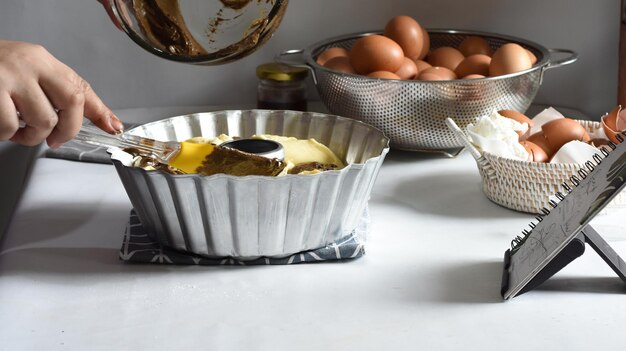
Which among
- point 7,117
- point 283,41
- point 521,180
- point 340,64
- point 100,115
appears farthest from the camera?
point 283,41

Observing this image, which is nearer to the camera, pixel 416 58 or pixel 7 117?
pixel 7 117

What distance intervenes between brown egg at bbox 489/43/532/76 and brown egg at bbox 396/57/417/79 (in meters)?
0.11

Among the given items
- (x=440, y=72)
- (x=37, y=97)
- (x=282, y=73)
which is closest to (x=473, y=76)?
(x=440, y=72)

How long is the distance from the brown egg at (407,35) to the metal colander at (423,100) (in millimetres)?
132

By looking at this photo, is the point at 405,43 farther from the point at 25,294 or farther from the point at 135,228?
the point at 25,294

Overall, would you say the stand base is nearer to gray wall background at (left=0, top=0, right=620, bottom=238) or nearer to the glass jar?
the glass jar

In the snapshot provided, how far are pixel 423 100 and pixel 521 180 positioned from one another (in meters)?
0.21

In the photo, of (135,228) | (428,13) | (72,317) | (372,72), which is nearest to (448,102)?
(372,72)

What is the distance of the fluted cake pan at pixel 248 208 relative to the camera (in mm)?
753

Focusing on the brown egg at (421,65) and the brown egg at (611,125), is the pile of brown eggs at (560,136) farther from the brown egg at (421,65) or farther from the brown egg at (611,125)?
the brown egg at (421,65)

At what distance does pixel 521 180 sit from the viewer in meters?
0.92

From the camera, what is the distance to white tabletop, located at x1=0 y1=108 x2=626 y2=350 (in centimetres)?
68

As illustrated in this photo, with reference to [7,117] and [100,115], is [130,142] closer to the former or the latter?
[100,115]

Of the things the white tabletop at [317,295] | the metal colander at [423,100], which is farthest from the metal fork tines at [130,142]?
the metal colander at [423,100]
